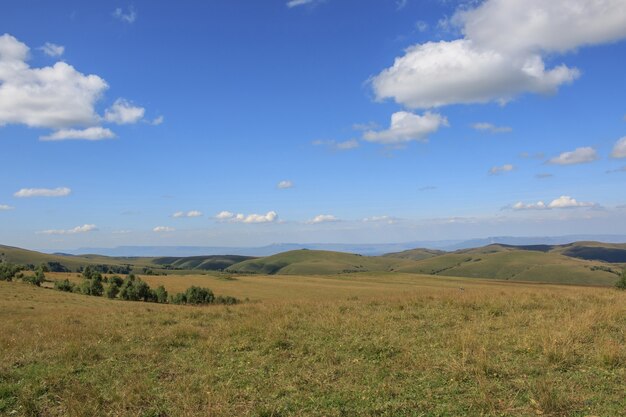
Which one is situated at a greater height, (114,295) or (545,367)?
(545,367)

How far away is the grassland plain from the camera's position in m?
7.28

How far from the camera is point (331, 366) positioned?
31.7 ft

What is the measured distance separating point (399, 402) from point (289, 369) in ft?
9.98

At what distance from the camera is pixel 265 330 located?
45.1 feet

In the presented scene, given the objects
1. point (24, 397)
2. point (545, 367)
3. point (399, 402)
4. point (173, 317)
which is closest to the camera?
point (399, 402)

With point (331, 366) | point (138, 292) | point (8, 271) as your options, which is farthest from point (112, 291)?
point (331, 366)

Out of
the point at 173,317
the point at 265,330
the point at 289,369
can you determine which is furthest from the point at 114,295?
the point at 289,369

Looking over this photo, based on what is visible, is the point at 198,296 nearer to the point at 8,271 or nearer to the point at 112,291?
the point at 112,291

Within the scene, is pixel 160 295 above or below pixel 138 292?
below

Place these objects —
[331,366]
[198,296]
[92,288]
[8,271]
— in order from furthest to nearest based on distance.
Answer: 1. [8,271]
2. [92,288]
3. [198,296]
4. [331,366]

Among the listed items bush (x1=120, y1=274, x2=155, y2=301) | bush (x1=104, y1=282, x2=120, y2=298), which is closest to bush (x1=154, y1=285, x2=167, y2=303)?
bush (x1=120, y1=274, x2=155, y2=301)

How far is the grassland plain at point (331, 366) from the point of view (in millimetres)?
7277

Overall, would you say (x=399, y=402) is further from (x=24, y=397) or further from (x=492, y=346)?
(x=24, y=397)

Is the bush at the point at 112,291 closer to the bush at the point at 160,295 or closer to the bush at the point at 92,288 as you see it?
the bush at the point at 92,288
